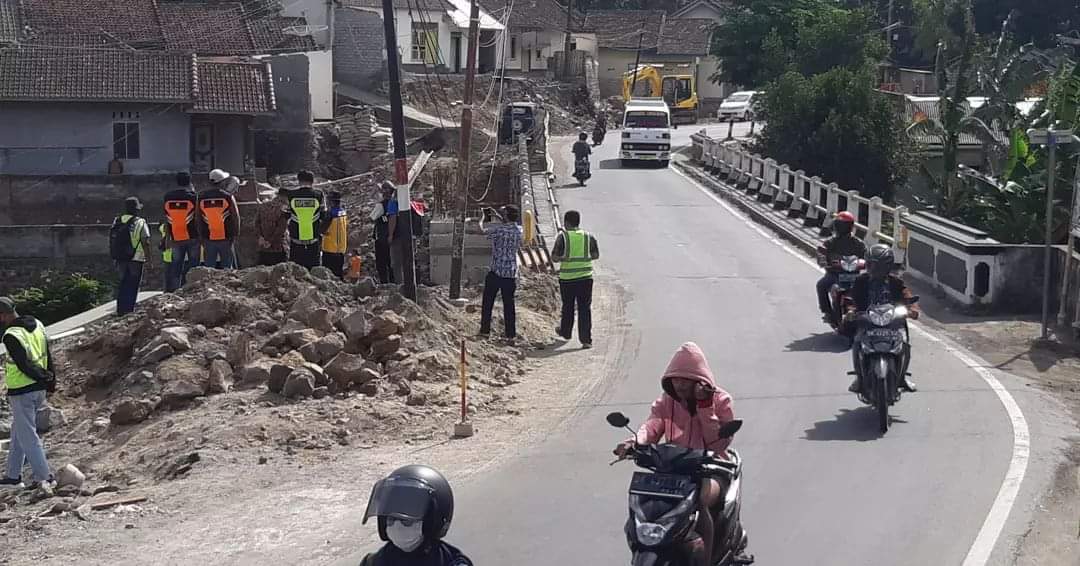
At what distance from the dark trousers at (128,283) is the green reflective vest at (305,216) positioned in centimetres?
202

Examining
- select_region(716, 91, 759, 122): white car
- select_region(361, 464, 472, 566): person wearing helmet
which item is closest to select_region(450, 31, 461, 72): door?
select_region(716, 91, 759, 122): white car

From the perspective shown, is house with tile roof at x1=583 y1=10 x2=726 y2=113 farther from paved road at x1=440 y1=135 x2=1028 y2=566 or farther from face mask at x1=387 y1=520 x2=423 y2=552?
face mask at x1=387 y1=520 x2=423 y2=552

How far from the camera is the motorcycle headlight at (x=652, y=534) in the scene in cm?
630

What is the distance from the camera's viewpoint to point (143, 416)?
1295cm

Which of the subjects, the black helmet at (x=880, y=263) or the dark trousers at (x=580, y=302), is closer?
the black helmet at (x=880, y=263)

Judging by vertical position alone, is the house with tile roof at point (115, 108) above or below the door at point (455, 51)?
below

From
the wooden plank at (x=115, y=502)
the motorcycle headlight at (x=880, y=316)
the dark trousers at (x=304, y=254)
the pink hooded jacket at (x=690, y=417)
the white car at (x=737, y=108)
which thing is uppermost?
the white car at (x=737, y=108)

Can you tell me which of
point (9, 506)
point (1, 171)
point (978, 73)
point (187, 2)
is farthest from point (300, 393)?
point (187, 2)

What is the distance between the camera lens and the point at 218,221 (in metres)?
17.2

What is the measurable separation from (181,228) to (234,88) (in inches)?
1179

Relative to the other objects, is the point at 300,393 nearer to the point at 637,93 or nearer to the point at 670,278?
the point at 670,278

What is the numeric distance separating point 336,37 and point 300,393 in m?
53.8

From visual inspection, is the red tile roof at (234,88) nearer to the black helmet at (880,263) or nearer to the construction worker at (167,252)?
the construction worker at (167,252)

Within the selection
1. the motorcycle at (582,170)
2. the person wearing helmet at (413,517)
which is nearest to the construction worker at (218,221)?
the person wearing helmet at (413,517)
